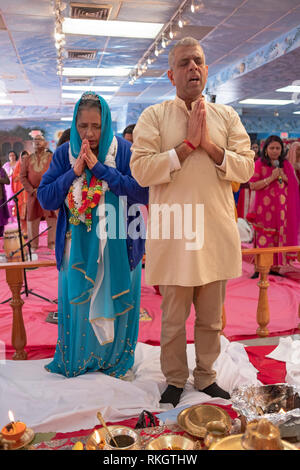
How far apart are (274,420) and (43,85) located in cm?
942

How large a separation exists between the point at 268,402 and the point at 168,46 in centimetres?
598

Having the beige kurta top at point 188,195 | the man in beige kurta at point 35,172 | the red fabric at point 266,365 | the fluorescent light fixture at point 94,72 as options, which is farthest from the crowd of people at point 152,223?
the fluorescent light fixture at point 94,72

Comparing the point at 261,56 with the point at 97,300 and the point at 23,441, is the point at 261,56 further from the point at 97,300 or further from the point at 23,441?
the point at 23,441

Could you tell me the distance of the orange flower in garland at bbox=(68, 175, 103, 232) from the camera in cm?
209

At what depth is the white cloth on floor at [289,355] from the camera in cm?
230

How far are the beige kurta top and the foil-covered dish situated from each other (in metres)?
0.52

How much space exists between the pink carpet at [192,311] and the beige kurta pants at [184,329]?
903 mm

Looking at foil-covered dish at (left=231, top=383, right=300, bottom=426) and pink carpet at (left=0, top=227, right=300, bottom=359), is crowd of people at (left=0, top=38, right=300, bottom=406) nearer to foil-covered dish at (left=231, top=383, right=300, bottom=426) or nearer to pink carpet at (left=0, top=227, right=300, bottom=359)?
foil-covered dish at (left=231, top=383, right=300, bottom=426)

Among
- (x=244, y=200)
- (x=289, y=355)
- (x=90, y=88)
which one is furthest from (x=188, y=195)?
(x=90, y=88)

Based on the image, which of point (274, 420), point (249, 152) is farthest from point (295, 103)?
point (274, 420)

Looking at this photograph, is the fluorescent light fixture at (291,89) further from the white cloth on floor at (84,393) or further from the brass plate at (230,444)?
the brass plate at (230,444)

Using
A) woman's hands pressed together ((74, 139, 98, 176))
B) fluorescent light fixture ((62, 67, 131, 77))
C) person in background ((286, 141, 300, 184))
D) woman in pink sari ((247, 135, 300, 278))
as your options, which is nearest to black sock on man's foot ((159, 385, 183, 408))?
woman's hands pressed together ((74, 139, 98, 176))

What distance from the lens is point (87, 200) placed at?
2086 millimetres
